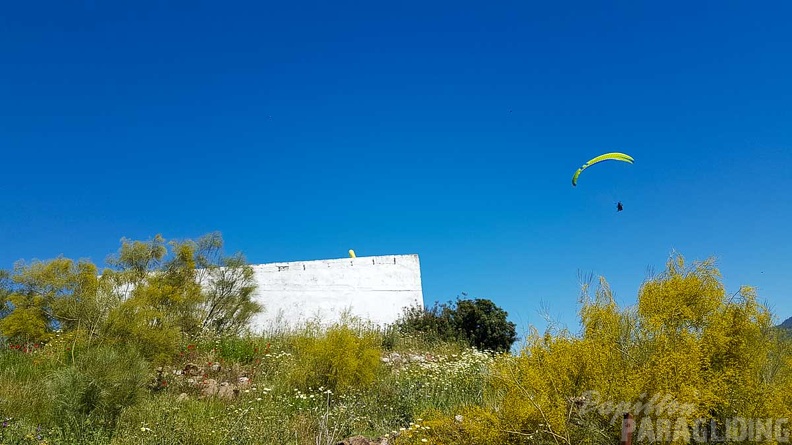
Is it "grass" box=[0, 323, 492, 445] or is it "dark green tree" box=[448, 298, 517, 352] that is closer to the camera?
"grass" box=[0, 323, 492, 445]

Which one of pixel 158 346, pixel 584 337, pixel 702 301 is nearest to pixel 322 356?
pixel 158 346

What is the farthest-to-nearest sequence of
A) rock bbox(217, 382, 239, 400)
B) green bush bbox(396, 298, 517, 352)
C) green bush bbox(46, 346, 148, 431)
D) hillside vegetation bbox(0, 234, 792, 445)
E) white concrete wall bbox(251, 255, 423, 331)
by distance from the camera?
white concrete wall bbox(251, 255, 423, 331) < green bush bbox(396, 298, 517, 352) < rock bbox(217, 382, 239, 400) < green bush bbox(46, 346, 148, 431) < hillside vegetation bbox(0, 234, 792, 445)

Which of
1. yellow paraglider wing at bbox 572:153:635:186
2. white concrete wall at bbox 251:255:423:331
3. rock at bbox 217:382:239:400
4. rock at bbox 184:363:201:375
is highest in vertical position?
yellow paraglider wing at bbox 572:153:635:186

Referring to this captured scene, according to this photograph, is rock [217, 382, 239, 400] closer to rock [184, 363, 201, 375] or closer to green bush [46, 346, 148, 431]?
rock [184, 363, 201, 375]

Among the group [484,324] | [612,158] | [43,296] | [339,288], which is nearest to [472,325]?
[484,324]

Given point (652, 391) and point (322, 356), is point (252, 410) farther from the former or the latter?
point (652, 391)

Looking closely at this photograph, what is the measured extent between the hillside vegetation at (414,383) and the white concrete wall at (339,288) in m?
8.07

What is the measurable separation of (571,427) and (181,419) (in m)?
3.85

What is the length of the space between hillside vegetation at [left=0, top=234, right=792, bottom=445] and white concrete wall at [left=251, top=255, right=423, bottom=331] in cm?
807

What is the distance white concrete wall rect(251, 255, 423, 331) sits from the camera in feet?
63.6

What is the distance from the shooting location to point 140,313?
8531 millimetres

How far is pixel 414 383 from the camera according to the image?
8133 mm

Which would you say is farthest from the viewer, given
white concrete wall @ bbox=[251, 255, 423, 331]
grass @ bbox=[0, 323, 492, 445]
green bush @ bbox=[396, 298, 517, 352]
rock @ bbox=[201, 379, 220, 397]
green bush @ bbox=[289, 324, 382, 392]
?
white concrete wall @ bbox=[251, 255, 423, 331]

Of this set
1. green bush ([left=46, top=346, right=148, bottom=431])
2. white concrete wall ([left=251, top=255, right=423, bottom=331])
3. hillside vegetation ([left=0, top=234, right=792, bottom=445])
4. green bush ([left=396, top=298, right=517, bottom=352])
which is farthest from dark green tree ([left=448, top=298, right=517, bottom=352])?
green bush ([left=46, top=346, right=148, bottom=431])
